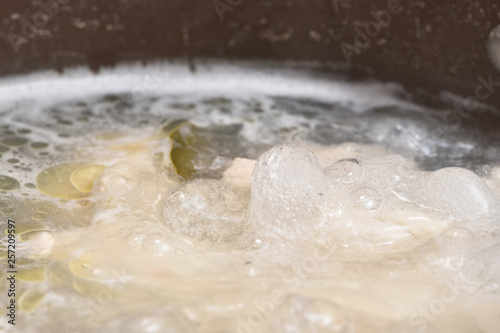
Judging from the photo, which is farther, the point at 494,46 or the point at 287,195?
the point at 494,46

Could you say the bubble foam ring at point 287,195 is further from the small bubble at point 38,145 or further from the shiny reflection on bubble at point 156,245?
the small bubble at point 38,145

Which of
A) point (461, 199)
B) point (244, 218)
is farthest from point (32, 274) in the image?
point (461, 199)

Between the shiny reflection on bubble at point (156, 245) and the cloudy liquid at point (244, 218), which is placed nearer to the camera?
the cloudy liquid at point (244, 218)

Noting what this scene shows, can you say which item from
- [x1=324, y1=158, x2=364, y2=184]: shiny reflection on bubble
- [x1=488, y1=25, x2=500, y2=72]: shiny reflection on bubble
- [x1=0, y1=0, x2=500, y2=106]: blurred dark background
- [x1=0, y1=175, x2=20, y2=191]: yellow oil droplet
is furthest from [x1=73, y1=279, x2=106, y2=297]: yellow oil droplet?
[x1=488, y1=25, x2=500, y2=72]: shiny reflection on bubble

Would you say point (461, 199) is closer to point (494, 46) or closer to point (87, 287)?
point (494, 46)

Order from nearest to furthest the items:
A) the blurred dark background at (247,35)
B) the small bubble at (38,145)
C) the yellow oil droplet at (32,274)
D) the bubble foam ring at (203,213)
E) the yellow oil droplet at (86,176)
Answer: the yellow oil droplet at (32,274)
the bubble foam ring at (203,213)
the yellow oil droplet at (86,176)
the small bubble at (38,145)
the blurred dark background at (247,35)

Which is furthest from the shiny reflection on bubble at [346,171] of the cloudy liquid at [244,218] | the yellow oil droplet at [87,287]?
the yellow oil droplet at [87,287]

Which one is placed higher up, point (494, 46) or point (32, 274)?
point (494, 46)
